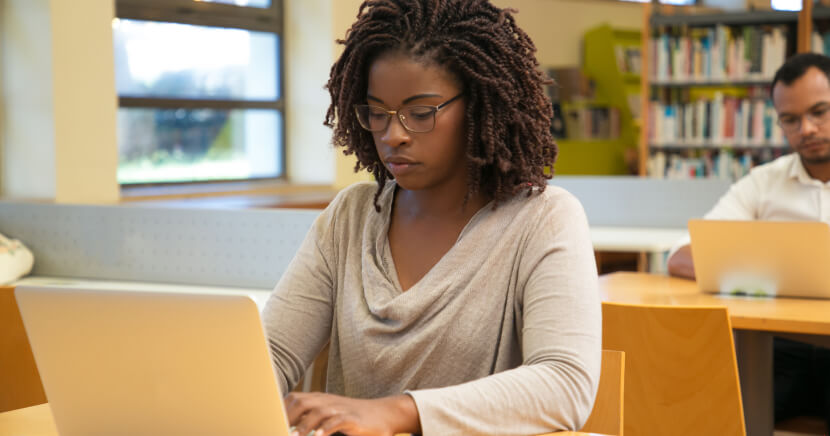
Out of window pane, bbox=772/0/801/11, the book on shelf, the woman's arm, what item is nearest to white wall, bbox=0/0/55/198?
the woman's arm

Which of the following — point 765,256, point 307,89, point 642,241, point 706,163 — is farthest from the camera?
point 706,163

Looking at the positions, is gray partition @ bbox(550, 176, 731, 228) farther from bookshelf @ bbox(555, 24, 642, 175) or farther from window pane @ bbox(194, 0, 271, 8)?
bookshelf @ bbox(555, 24, 642, 175)

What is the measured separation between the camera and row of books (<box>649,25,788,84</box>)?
5152mm

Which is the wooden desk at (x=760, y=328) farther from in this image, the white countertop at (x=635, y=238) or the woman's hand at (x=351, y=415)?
the woman's hand at (x=351, y=415)

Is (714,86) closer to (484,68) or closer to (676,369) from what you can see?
(676,369)

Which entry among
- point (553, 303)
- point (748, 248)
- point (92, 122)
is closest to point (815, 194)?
point (748, 248)

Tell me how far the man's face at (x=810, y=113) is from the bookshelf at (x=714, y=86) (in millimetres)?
2663

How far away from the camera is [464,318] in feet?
4.16

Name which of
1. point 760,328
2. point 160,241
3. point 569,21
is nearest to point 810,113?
point 760,328

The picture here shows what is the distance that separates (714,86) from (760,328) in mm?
3753

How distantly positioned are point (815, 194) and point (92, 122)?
9.05 ft

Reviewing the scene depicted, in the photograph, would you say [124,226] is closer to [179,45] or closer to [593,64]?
[179,45]

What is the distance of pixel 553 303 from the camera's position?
3.86 feet

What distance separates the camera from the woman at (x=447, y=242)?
1242 millimetres
